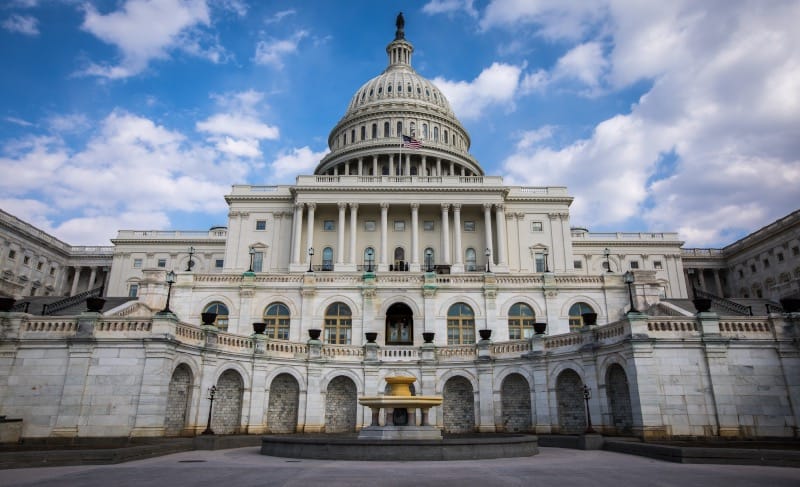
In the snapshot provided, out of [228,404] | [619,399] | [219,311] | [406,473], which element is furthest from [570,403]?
[219,311]

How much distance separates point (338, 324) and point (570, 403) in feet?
68.3

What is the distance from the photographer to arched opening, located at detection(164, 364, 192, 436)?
89.7 ft

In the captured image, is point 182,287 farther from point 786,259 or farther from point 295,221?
point 786,259

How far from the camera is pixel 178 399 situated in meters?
28.1

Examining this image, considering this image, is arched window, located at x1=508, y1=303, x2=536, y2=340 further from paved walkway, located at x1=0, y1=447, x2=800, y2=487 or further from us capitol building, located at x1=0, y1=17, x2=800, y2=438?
paved walkway, located at x1=0, y1=447, x2=800, y2=487

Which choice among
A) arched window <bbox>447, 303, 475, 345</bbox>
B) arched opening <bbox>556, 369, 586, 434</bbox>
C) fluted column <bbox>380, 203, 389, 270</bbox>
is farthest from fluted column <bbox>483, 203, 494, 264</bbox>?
arched opening <bbox>556, 369, 586, 434</bbox>

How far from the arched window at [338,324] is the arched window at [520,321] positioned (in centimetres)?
1355

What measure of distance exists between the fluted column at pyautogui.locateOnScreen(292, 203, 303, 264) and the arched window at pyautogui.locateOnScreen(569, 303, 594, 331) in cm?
3960

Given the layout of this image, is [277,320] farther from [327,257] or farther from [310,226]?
[327,257]

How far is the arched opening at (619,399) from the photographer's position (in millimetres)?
26688

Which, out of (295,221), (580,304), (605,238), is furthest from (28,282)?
(605,238)

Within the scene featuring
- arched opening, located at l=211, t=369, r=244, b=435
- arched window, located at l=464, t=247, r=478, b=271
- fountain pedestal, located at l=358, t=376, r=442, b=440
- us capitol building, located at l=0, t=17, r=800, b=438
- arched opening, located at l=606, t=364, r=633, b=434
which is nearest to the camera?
fountain pedestal, located at l=358, t=376, r=442, b=440

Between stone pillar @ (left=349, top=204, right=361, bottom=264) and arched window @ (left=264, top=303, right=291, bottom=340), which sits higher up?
stone pillar @ (left=349, top=204, right=361, bottom=264)

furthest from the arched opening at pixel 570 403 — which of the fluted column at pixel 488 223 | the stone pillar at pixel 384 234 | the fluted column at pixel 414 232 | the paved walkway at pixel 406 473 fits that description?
the fluted column at pixel 414 232
